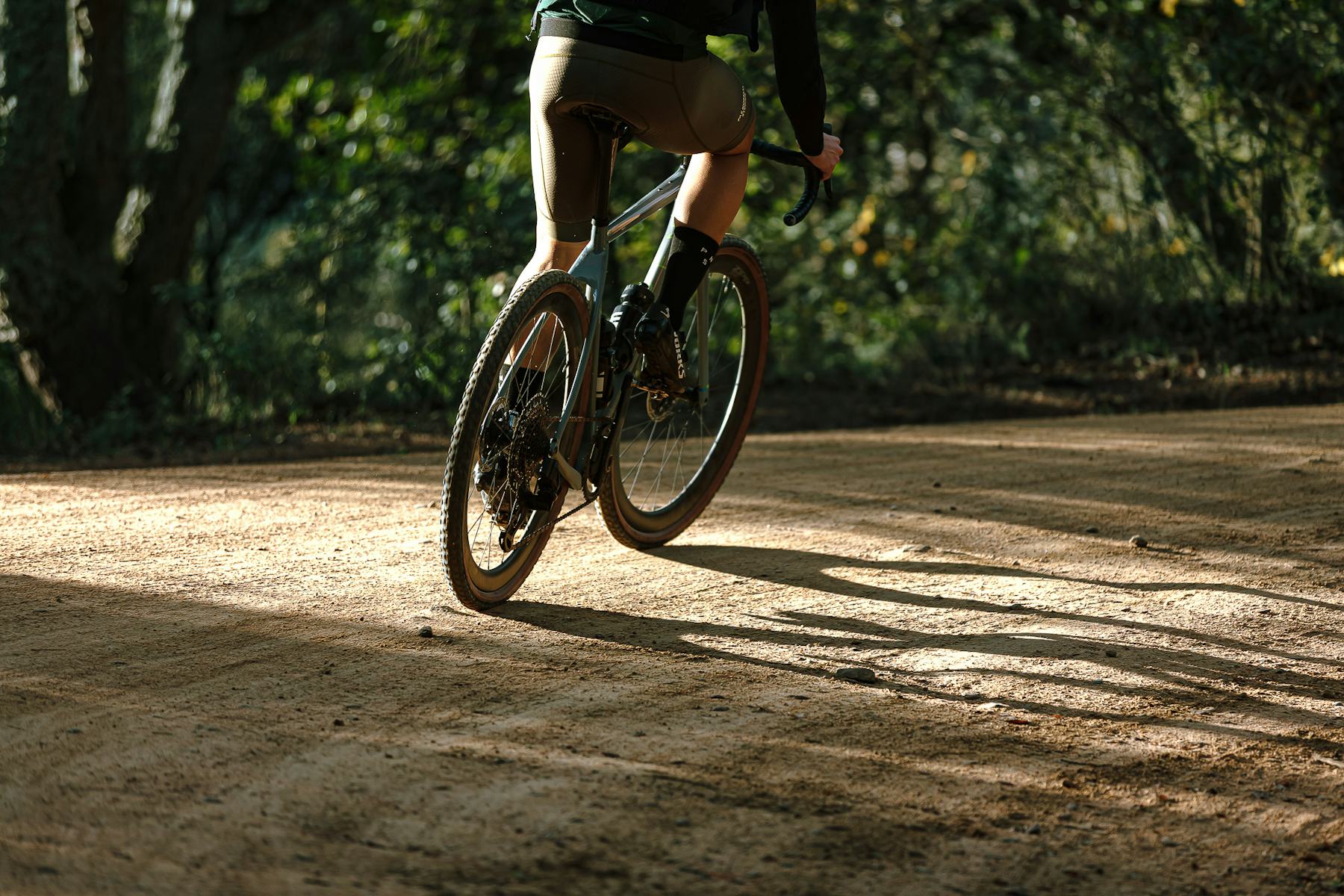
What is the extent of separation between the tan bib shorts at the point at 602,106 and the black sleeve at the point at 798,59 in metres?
0.12

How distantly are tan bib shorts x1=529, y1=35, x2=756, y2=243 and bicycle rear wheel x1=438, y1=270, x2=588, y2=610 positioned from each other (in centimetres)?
25

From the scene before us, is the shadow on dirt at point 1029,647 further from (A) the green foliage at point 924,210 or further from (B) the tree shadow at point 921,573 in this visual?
(A) the green foliage at point 924,210

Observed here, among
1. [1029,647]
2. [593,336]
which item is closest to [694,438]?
[593,336]

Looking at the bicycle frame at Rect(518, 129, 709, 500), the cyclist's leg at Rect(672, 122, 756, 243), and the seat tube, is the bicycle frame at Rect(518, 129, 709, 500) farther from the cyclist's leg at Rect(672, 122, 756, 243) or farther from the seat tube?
the seat tube

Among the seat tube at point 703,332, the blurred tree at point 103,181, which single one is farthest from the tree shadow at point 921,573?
the blurred tree at point 103,181

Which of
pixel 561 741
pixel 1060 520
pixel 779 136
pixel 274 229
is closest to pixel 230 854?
pixel 561 741

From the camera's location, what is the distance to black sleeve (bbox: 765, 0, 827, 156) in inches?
129

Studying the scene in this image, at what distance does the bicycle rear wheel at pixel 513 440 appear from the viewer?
10.1 ft

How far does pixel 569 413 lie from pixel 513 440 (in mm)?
205

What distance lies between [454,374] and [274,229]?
25.2ft

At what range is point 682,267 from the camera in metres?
3.70

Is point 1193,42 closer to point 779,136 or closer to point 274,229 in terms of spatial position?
point 779,136

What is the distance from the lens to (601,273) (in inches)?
133

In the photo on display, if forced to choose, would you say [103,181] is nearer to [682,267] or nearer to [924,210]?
[682,267]
